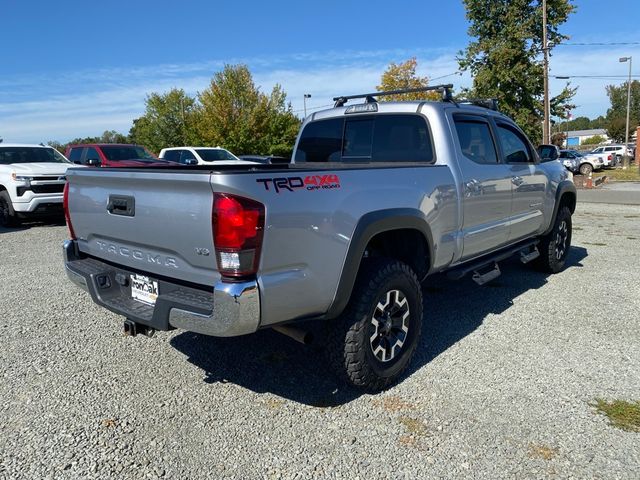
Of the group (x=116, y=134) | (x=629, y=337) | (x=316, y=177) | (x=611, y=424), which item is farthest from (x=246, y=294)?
(x=116, y=134)

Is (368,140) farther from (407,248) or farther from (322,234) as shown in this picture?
(322,234)

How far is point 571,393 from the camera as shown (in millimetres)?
A: 3330

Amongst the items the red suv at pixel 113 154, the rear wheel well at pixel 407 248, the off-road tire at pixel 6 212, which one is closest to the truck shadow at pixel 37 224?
the off-road tire at pixel 6 212

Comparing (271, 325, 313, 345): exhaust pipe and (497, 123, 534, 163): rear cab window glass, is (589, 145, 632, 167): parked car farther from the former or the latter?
(271, 325, 313, 345): exhaust pipe

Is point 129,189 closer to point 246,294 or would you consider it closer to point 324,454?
point 246,294

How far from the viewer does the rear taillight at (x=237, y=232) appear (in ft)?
8.30

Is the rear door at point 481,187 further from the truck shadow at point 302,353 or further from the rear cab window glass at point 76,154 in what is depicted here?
the rear cab window glass at point 76,154

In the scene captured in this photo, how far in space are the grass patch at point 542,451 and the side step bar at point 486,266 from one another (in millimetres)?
1638

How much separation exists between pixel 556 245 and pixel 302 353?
3924mm

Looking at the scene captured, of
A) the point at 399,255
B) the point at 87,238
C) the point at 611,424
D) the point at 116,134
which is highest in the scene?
the point at 116,134

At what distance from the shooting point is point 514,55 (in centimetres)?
2758

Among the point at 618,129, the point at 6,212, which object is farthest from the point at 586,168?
the point at 618,129

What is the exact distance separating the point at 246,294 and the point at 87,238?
5.57ft

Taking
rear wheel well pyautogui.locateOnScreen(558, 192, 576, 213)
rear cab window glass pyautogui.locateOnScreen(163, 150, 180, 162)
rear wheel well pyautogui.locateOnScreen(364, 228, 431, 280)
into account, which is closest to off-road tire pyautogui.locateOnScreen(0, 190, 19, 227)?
rear cab window glass pyautogui.locateOnScreen(163, 150, 180, 162)
